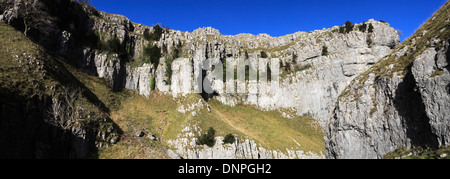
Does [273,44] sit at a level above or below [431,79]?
above

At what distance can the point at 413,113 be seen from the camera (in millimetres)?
13930

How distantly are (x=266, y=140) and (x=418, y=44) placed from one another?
3035 cm

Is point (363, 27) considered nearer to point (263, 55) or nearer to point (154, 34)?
point (263, 55)

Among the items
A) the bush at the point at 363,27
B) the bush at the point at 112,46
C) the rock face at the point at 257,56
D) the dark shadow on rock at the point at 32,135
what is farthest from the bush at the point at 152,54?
the bush at the point at 363,27

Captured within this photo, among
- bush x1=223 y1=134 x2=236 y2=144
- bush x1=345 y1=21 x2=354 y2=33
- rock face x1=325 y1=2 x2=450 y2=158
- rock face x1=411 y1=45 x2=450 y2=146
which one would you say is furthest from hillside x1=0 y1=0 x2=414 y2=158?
rock face x1=411 y1=45 x2=450 y2=146

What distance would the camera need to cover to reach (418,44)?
1574cm

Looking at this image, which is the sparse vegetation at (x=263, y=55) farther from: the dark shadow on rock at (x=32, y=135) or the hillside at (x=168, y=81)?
the dark shadow on rock at (x=32, y=135)

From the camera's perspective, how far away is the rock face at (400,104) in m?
11.9

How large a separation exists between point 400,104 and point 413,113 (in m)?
1.29

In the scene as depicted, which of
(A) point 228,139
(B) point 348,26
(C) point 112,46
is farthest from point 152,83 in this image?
(B) point 348,26

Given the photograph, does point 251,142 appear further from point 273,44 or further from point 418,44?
point 273,44

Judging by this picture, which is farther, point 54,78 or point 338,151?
point 54,78

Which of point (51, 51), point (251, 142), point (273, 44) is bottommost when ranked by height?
point (251, 142)
